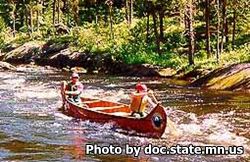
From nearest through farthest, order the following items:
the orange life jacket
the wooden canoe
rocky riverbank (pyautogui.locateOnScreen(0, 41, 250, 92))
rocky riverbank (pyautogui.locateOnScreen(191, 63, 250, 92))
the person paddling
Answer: the wooden canoe < the orange life jacket < the person paddling < rocky riverbank (pyautogui.locateOnScreen(191, 63, 250, 92)) < rocky riverbank (pyautogui.locateOnScreen(0, 41, 250, 92))

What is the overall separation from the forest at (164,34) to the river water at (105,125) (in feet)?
28.5

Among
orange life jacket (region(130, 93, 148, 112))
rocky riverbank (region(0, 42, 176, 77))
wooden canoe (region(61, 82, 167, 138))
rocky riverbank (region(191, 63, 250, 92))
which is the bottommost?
rocky riverbank (region(0, 42, 176, 77))

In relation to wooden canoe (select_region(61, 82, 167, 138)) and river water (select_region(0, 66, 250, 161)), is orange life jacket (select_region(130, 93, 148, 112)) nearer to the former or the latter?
wooden canoe (select_region(61, 82, 167, 138))

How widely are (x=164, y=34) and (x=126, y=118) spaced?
118ft

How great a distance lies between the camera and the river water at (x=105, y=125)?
17.6 meters

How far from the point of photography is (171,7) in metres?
49.4

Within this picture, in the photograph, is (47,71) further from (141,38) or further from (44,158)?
(44,158)

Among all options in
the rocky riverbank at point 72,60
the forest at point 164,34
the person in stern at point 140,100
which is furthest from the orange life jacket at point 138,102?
the rocky riverbank at point 72,60

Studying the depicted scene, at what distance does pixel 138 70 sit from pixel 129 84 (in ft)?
27.0

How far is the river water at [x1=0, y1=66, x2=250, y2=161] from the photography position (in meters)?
17.6

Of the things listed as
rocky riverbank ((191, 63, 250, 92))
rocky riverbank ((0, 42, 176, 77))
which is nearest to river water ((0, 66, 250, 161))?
rocky riverbank ((191, 63, 250, 92))

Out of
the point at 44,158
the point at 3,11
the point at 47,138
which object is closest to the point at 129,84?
the point at 47,138

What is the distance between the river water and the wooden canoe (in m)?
0.28

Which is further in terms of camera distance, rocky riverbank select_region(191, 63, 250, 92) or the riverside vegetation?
the riverside vegetation
